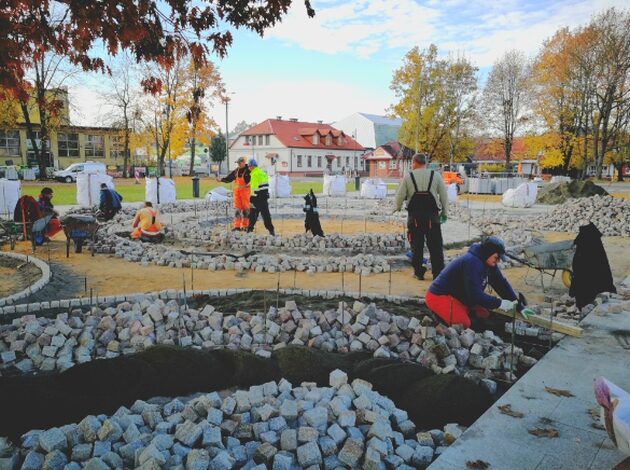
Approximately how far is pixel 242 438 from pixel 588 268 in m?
4.61

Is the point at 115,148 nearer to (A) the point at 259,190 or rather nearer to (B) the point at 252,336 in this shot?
(A) the point at 259,190

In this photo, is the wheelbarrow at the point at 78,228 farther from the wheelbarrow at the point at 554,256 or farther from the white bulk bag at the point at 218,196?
the white bulk bag at the point at 218,196

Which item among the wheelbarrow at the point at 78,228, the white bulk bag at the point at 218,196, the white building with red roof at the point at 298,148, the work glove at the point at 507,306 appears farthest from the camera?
the white building with red roof at the point at 298,148

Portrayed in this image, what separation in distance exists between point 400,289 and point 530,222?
9210 mm

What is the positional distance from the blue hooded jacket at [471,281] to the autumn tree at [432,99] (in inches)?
1237

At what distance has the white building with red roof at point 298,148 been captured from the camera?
185 ft

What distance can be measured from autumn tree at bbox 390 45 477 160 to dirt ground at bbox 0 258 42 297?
30.2 m

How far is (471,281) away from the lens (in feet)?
14.9

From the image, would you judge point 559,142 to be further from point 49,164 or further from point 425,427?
point 49,164

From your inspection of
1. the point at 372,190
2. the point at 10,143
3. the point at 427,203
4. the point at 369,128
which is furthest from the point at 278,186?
the point at 369,128

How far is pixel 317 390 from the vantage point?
11.2ft

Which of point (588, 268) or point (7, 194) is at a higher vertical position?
point (7, 194)

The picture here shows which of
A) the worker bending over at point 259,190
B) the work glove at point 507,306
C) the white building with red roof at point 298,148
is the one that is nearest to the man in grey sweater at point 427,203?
the work glove at point 507,306

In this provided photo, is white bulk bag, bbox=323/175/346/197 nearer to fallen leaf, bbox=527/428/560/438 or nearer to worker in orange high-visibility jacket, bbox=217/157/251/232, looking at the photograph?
worker in orange high-visibility jacket, bbox=217/157/251/232
